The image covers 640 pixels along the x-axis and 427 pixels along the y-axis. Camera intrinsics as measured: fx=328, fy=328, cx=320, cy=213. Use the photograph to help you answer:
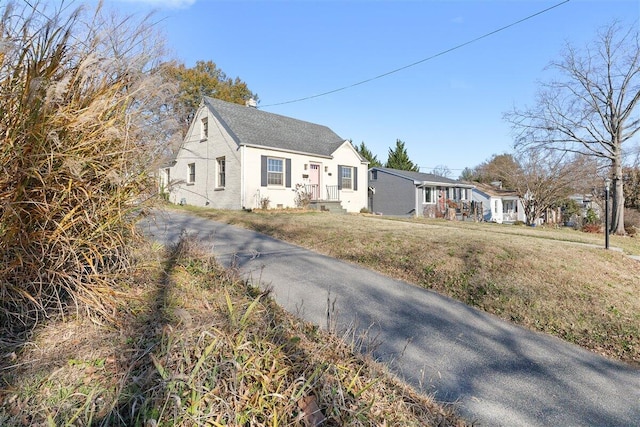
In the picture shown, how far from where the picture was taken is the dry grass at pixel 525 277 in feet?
13.9

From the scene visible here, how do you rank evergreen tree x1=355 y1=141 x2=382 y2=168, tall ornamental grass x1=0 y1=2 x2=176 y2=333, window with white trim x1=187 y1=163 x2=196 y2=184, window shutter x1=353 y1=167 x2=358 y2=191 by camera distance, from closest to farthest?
tall ornamental grass x1=0 y1=2 x2=176 y2=333 → window with white trim x1=187 y1=163 x2=196 y2=184 → window shutter x1=353 y1=167 x2=358 y2=191 → evergreen tree x1=355 y1=141 x2=382 y2=168

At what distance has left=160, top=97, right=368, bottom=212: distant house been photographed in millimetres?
15302

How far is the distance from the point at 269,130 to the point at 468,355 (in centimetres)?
1594

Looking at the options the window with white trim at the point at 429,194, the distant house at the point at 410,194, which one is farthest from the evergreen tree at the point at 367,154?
the window with white trim at the point at 429,194

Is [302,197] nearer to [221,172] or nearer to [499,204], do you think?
[221,172]

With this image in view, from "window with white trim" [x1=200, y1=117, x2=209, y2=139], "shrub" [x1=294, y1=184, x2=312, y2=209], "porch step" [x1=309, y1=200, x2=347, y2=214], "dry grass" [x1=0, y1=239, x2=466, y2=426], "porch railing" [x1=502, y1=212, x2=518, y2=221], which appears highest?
"window with white trim" [x1=200, y1=117, x2=209, y2=139]

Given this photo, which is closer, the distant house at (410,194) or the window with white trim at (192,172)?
the window with white trim at (192,172)

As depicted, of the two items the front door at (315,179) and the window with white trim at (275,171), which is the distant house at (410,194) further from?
the window with white trim at (275,171)

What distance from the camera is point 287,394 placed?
6.21ft

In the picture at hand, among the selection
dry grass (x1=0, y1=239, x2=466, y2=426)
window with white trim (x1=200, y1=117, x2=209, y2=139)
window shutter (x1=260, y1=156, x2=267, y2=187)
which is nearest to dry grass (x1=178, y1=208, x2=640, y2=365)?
dry grass (x1=0, y1=239, x2=466, y2=426)

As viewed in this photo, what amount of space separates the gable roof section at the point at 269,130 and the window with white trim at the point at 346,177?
1436 millimetres

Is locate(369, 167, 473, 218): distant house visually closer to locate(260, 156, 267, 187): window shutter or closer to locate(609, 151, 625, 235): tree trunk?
locate(609, 151, 625, 235): tree trunk

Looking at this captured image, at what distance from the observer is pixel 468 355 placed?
3.38 m

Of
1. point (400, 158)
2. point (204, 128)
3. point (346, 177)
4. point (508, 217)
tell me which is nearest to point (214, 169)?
point (204, 128)
